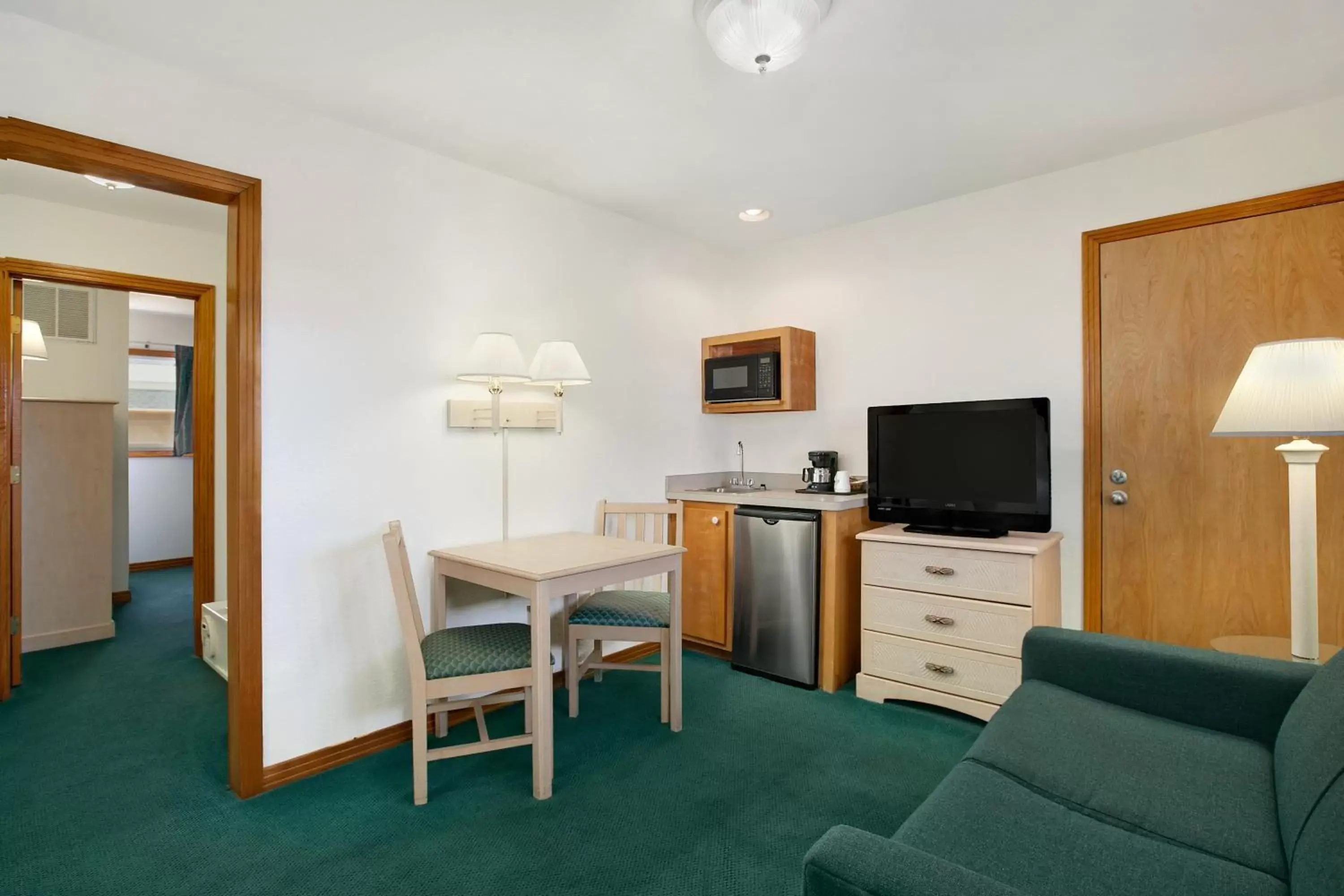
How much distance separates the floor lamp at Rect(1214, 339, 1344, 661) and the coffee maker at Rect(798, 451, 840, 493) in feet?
6.08

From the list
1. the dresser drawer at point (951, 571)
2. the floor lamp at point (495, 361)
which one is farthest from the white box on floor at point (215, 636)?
Result: the dresser drawer at point (951, 571)

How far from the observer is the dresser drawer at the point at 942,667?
2.70 meters

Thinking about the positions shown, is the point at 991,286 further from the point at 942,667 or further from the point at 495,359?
the point at 495,359

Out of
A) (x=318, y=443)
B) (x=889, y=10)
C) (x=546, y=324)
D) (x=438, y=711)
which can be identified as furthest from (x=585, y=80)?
(x=438, y=711)

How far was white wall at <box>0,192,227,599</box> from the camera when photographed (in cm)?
322

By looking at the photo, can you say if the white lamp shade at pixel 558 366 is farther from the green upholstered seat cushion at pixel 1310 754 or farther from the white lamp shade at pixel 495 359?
the green upholstered seat cushion at pixel 1310 754

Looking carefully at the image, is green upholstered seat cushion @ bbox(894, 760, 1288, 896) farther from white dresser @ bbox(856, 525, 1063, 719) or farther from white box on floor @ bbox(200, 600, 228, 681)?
white box on floor @ bbox(200, 600, 228, 681)

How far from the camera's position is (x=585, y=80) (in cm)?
228

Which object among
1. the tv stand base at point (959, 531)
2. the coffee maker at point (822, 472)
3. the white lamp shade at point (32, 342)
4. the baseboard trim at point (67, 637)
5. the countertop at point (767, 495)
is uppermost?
the white lamp shade at point (32, 342)

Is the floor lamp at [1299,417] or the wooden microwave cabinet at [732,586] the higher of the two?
the floor lamp at [1299,417]

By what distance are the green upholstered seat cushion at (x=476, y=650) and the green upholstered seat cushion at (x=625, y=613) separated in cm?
34

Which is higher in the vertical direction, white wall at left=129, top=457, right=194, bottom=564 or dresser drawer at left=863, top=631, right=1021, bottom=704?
white wall at left=129, top=457, right=194, bottom=564

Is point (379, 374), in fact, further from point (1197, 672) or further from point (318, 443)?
point (1197, 672)

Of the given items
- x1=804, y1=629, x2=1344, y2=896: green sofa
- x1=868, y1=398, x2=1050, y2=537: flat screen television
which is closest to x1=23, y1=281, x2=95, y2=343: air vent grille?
x1=868, y1=398, x2=1050, y2=537: flat screen television
